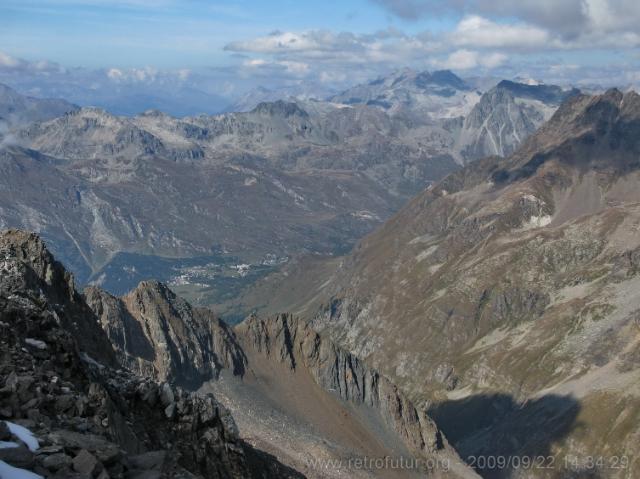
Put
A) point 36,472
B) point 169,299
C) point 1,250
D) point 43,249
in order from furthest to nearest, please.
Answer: point 169,299
point 43,249
point 1,250
point 36,472

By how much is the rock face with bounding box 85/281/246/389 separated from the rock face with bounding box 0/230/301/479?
58623mm

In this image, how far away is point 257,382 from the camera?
5285 inches

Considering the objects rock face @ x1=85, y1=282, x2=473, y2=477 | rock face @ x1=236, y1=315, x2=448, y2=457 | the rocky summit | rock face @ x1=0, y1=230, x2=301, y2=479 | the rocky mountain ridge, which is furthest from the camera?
rock face @ x1=236, y1=315, x2=448, y2=457

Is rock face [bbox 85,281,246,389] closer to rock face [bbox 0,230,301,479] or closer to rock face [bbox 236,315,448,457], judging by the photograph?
rock face [bbox 236,315,448,457]

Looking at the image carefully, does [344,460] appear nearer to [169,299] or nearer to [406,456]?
[406,456]

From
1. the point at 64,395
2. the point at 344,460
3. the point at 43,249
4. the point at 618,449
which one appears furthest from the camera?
the point at 618,449

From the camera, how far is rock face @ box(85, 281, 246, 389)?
12400cm

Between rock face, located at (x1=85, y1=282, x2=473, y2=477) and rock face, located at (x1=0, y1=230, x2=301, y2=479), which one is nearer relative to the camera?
rock face, located at (x1=0, y1=230, x2=301, y2=479)

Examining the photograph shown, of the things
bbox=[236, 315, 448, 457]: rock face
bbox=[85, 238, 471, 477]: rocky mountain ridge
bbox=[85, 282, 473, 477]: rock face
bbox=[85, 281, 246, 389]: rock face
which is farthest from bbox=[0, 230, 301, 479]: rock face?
bbox=[236, 315, 448, 457]: rock face

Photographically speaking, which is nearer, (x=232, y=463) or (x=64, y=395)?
(x=64, y=395)

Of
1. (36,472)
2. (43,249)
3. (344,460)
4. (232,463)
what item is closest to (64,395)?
(36,472)

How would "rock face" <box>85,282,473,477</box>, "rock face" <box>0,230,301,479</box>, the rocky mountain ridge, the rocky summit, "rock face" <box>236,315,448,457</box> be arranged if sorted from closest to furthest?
"rock face" <box>0,230,301,479</box> → the rocky summit → "rock face" <box>85,282,473,477</box> → the rocky mountain ridge → "rock face" <box>236,315,448,457</box>

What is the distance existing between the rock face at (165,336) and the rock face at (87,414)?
192ft

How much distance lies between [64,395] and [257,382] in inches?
4140
